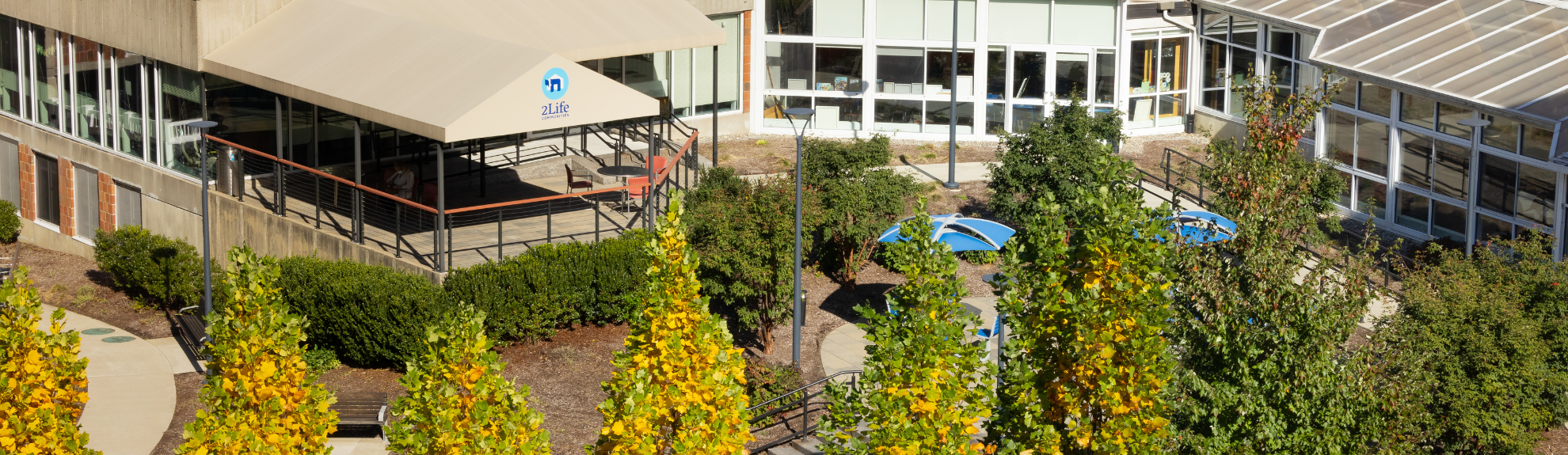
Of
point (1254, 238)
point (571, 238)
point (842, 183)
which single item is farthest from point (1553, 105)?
point (571, 238)

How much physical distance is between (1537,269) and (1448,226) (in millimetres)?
7869

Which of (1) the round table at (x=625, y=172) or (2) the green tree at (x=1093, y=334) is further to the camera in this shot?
(1) the round table at (x=625, y=172)

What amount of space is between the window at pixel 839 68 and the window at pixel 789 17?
1.98 ft

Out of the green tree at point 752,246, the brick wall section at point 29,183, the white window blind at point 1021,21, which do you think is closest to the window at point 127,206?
the brick wall section at point 29,183

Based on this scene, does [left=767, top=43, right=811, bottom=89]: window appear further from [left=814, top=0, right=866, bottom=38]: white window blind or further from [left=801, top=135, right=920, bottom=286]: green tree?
[left=801, top=135, right=920, bottom=286]: green tree

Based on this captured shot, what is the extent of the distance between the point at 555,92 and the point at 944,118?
1285 centimetres

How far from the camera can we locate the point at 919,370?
1171 cm

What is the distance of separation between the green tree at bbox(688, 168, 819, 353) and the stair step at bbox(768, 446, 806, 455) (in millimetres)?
3059

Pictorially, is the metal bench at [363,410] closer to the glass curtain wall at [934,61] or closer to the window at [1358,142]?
the glass curtain wall at [934,61]

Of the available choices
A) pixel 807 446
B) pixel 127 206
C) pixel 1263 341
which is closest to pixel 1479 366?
pixel 1263 341

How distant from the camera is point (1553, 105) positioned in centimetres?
2223

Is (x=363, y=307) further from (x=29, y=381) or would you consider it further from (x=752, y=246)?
(x=29, y=381)

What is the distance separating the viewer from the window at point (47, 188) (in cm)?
→ 2858

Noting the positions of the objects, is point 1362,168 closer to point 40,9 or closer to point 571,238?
point 571,238
